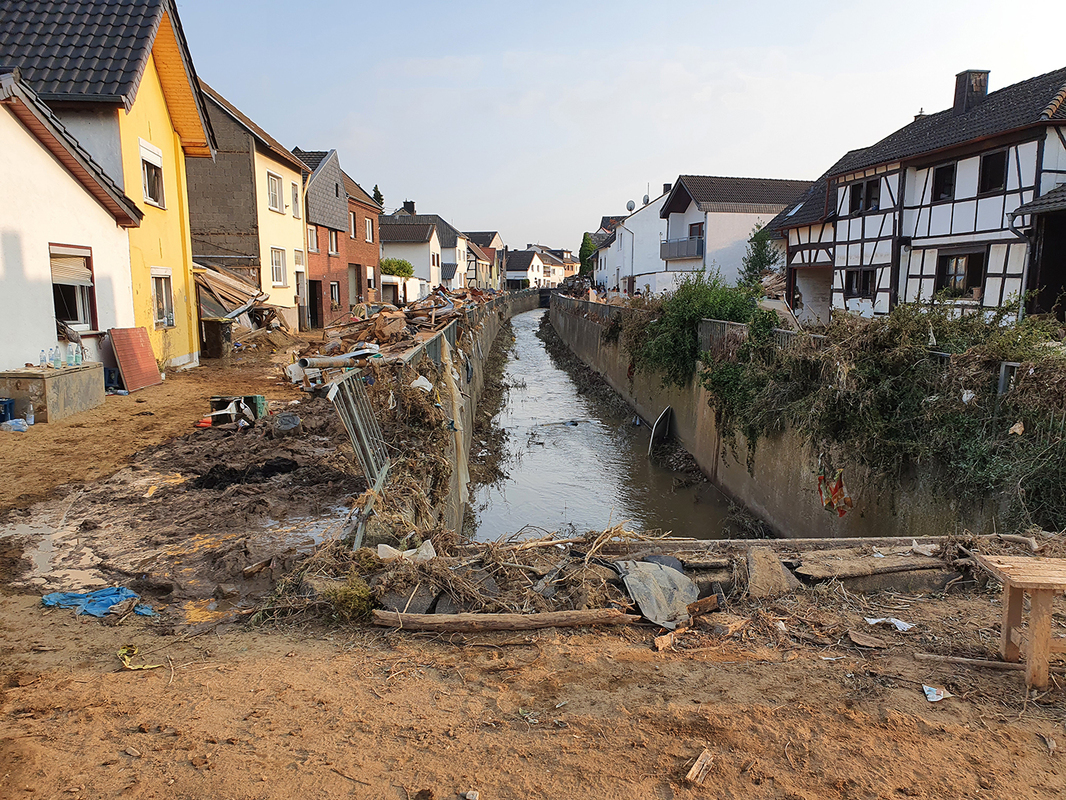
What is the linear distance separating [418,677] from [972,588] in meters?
4.06

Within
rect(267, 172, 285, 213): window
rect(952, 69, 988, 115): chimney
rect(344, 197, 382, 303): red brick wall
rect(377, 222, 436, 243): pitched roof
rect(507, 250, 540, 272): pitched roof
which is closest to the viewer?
rect(952, 69, 988, 115): chimney

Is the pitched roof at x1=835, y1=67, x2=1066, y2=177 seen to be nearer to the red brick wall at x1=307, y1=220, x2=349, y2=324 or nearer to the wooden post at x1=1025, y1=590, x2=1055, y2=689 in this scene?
the wooden post at x1=1025, y1=590, x2=1055, y2=689

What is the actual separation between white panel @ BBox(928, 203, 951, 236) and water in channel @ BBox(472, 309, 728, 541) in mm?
9733

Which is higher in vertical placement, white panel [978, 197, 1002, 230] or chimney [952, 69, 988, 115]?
chimney [952, 69, 988, 115]

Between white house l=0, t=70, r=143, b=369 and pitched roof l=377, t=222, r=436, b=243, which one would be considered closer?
white house l=0, t=70, r=143, b=369

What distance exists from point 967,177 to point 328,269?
24.8 meters

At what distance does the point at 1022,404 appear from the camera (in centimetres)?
629

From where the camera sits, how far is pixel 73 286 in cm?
1177

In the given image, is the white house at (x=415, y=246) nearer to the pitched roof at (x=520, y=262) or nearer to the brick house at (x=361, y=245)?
the brick house at (x=361, y=245)

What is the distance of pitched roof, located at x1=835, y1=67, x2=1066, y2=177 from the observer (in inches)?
607

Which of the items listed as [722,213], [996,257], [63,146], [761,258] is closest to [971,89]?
[996,257]

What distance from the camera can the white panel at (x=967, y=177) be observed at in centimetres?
1752

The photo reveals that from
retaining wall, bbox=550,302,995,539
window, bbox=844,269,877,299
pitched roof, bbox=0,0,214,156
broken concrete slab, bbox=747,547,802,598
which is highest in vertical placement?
pitched roof, bbox=0,0,214,156

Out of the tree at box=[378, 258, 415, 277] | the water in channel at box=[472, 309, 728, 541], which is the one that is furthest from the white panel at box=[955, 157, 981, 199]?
the tree at box=[378, 258, 415, 277]
